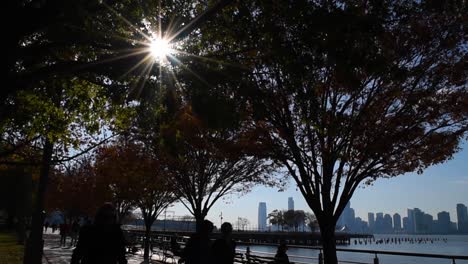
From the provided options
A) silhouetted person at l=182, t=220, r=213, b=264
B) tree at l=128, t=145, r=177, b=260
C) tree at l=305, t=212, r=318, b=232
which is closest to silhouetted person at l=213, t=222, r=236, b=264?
silhouetted person at l=182, t=220, r=213, b=264

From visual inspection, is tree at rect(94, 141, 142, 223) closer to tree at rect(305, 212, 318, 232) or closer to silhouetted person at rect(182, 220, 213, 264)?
silhouetted person at rect(182, 220, 213, 264)

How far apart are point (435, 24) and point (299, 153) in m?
5.43

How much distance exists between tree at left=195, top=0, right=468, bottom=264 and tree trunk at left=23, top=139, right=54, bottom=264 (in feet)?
22.6

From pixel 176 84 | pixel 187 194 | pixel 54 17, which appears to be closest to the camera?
pixel 54 17

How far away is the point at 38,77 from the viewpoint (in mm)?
5961

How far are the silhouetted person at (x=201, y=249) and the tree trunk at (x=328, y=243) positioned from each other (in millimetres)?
7640

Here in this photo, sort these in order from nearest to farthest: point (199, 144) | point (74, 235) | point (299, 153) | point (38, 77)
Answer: point (38, 77) → point (299, 153) → point (199, 144) → point (74, 235)

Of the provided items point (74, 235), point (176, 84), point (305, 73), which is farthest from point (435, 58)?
point (74, 235)

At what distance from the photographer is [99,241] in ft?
17.1

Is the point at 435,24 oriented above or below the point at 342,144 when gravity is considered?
above

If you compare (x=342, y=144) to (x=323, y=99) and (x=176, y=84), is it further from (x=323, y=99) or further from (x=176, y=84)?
(x=176, y=84)

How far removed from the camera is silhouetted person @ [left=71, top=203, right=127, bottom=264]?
522 cm

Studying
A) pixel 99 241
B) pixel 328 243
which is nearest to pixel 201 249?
pixel 99 241

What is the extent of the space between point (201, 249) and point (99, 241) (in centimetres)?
184
